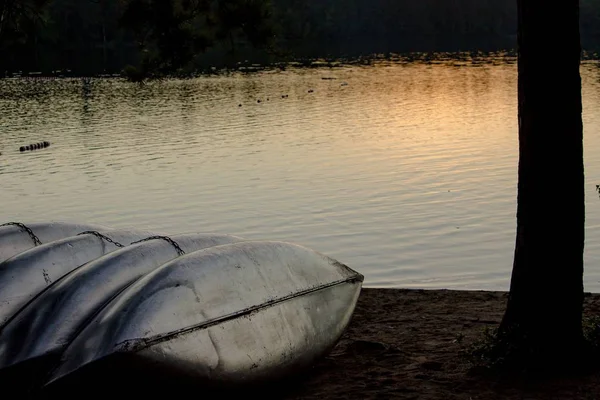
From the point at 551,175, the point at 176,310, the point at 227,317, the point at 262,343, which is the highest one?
the point at 551,175

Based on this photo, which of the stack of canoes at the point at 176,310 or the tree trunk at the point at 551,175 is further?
the tree trunk at the point at 551,175

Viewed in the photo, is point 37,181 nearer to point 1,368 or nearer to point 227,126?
point 227,126

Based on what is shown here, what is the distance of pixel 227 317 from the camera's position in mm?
7578

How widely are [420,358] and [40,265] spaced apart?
3524 millimetres

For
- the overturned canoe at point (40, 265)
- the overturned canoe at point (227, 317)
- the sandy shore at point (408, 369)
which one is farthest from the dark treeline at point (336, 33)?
the overturned canoe at point (227, 317)

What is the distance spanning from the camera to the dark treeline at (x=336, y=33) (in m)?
114

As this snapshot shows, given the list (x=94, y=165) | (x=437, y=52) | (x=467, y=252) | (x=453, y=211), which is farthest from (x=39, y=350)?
(x=437, y=52)

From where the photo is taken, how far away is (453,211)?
23891 mm

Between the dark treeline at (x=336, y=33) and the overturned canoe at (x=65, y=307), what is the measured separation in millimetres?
41506

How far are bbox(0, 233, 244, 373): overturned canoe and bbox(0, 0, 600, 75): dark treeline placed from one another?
41506 mm

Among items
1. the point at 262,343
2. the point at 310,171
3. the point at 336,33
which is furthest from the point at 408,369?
the point at 336,33

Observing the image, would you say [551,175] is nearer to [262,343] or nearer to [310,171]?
[262,343]

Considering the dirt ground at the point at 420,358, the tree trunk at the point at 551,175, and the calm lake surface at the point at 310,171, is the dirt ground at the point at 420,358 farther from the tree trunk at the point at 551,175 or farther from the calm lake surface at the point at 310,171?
the calm lake surface at the point at 310,171

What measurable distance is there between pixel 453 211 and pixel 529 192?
1564 centimetres
